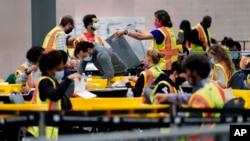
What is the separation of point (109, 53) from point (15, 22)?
615 cm

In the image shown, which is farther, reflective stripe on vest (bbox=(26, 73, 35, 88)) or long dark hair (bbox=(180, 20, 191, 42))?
long dark hair (bbox=(180, 20, 191, 42))

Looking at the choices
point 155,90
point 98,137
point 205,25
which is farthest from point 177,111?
point 205,25

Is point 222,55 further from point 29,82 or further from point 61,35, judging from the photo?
point 61,35

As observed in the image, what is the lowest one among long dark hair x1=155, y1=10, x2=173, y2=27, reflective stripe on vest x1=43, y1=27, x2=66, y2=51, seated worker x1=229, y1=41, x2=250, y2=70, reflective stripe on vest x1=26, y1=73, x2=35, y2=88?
seated worker x1=229, y1=41, x2=250, y2=70

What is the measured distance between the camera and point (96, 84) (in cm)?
1166

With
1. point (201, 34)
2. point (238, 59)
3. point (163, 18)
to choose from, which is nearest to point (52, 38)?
point (163, 18)

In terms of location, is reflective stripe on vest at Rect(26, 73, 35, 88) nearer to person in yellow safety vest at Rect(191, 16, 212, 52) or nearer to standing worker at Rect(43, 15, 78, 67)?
standing worker at Rect(43, 15, 78, 67)

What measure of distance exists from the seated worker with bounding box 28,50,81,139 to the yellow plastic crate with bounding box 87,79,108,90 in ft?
9.51

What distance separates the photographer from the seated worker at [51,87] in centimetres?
818

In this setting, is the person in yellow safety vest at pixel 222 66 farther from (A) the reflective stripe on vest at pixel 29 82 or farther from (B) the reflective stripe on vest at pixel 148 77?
(A) the reflective stripe on vest at pixel 29 82

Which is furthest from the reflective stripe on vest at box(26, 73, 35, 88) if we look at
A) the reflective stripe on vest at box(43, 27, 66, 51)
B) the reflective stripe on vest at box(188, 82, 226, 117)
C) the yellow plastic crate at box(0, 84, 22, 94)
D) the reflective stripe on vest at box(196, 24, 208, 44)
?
the reflective stripe on vest at box(196, 24, 208, 44)

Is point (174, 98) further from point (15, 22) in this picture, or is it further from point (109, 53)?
point (15, 22)

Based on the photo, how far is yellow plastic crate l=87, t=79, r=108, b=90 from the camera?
11539mm

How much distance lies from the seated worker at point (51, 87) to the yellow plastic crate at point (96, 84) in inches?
114
